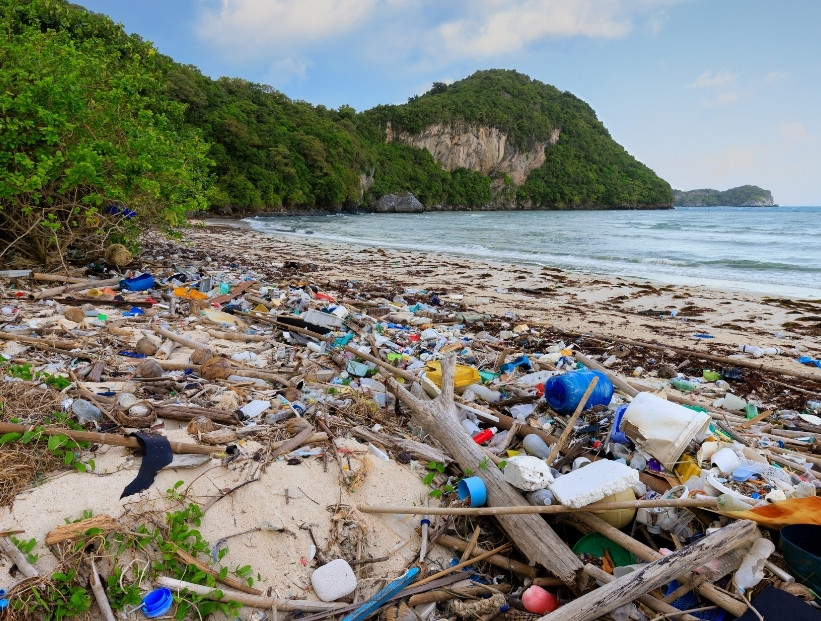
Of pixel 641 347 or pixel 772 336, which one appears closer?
pixel 641 347

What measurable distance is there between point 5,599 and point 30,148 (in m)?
6.79

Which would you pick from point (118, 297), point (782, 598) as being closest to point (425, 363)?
point (782, 598)

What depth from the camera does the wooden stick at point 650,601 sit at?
1.95 m

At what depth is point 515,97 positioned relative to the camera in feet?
367

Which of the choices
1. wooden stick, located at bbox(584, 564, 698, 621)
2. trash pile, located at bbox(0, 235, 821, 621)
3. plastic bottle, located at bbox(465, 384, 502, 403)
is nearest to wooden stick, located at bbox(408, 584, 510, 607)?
trash pile, located at bbox(0, 235, 821, 621)

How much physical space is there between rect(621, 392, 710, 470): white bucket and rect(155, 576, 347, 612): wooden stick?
1.93 m

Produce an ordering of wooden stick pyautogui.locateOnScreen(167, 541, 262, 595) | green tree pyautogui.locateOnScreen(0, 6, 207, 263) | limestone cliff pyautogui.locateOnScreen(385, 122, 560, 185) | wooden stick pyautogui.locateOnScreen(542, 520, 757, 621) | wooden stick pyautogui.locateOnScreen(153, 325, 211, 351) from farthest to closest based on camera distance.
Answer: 1. limestone cliff pyautogui.locateOnScreen(385, 122, 560, 185)
2. green tree pyautogui.locateOnScreen(0, 6, 207, 263)
3. wooden stick pyautogui.locateOnScreen(153, 325, 211, 351)
4. wooden stick pyautogui.locateOnScreen(167, 541, 262, 595)
5. wooden stick pyautogui.locateOnScreen(542, 520, 757, 621)

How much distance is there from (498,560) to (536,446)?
0.94m

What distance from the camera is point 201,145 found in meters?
10.4

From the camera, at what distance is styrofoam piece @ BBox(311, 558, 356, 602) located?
7.33ft

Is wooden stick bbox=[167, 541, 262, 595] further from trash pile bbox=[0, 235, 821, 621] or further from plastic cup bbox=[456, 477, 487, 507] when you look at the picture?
plastic cup bbox=[456, 477, 487, 507]

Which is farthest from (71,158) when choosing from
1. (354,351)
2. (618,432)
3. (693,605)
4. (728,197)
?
(728,197)

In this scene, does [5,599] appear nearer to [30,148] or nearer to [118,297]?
[118,297]

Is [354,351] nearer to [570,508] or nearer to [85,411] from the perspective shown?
[85,411]
